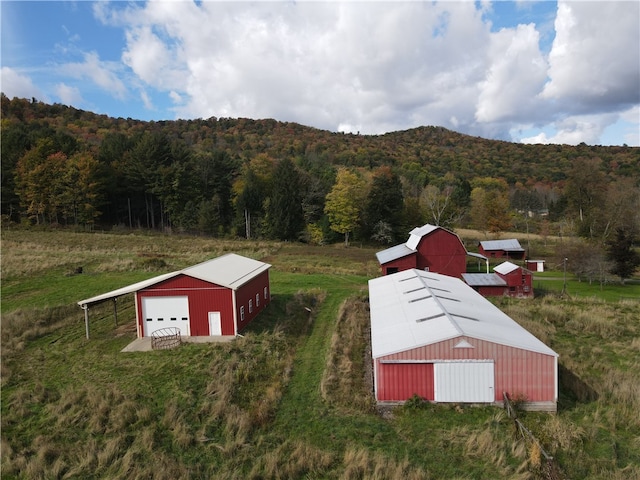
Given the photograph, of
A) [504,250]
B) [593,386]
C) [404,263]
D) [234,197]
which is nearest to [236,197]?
[234,197]

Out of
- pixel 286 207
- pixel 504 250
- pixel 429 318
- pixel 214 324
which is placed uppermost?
pixel 286 207

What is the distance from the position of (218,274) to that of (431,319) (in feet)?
38.3

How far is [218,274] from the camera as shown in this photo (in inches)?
887

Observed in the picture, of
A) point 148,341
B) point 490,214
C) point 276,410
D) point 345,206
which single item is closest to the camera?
point 276,410

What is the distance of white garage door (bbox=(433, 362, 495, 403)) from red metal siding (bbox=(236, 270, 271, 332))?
35.6ft

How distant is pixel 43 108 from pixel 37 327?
11376 centimetres

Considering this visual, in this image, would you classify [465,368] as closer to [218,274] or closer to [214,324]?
[214,324]

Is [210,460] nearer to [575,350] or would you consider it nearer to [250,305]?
[250,305]

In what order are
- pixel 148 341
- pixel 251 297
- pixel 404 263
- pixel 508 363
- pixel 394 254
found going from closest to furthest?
pixel 508 363
pixel 148 341
pixel 251 297
pixel 404 263
pixel 394 254

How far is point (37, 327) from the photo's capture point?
2123 centimetres

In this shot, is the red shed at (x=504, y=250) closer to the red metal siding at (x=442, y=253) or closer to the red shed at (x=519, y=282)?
the red metal siding at (x=442, y=253)

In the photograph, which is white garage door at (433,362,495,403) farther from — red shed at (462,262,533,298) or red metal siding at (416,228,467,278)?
red metal siding at (416,228,467,278)

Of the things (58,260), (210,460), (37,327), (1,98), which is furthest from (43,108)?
(210,460)

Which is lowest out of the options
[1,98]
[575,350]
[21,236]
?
[575,350]
